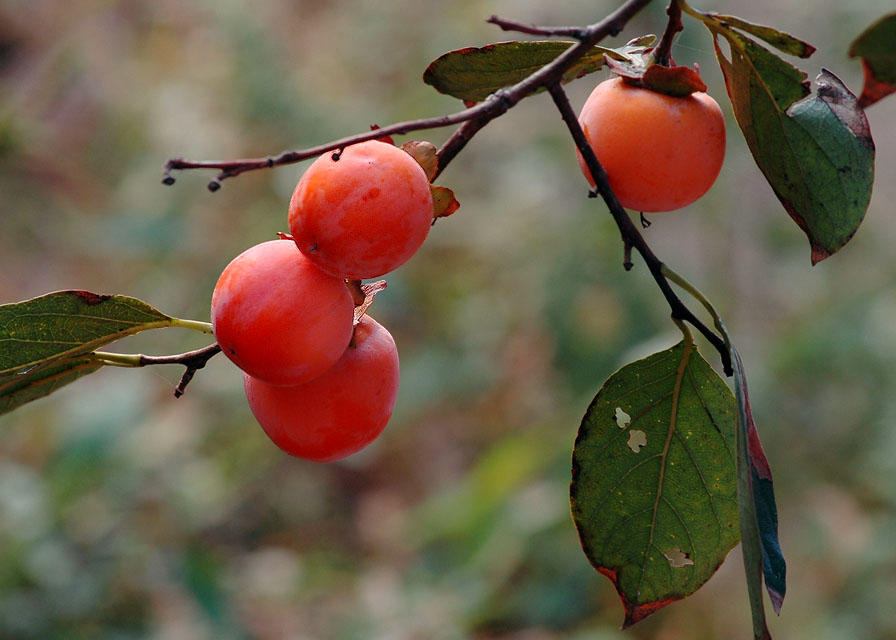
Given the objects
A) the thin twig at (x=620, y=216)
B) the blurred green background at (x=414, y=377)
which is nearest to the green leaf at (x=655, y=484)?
the thin twig at (x=620, y=216)

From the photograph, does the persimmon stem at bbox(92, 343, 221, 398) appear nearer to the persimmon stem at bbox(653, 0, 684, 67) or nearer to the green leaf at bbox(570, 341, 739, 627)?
the green leaf at bbox(570, 341, 739, 627)

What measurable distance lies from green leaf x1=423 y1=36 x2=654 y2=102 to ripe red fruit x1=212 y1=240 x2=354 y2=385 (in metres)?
0.17

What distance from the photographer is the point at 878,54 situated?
1.36ft

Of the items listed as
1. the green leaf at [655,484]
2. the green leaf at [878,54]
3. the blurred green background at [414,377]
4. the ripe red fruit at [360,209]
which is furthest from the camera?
the blurred green background at [414,377]

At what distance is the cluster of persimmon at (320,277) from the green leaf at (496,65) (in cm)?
9

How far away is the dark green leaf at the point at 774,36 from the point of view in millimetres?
585

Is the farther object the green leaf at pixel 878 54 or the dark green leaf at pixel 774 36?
the dark green leaf at pixel 774 36

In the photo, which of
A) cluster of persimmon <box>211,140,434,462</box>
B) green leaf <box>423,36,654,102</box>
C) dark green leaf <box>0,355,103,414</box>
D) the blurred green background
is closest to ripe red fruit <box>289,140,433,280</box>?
cluster of persimmon <box>211,140,434,462</box>

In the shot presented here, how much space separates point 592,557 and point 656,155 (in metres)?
0.29

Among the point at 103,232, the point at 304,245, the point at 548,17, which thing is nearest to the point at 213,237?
the point at 103,232

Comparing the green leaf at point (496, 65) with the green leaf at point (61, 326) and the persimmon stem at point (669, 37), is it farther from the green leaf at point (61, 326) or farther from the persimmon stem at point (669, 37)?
the green leaf at point (61, 326)

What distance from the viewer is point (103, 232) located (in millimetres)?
2240

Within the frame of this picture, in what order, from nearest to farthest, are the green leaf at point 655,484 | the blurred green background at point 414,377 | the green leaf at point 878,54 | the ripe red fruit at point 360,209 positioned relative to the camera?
1. the green leaf at point 878,54
2. the ripe red fruit at point 360,209
3. the green leaf at point 655,484
4. the blurred green background at point 414,377

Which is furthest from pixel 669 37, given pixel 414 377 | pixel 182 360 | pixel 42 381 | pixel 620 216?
pixel 414 377
